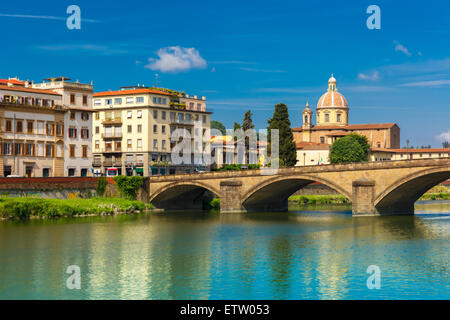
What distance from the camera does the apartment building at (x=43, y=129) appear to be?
8550 cm

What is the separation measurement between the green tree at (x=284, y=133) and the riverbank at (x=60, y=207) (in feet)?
105

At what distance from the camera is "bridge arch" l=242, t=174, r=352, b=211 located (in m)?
78.5

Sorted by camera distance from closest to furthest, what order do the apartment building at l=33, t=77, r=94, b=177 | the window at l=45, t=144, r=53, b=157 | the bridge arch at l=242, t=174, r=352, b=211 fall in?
the bridge arch at l=242, t=174, r=352, b=211, the window at l=45, t=144, r=53, b=157, the apartment building at l=33, t=77, r=94, b=177

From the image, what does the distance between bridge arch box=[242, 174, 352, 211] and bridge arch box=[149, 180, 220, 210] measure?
482 cm

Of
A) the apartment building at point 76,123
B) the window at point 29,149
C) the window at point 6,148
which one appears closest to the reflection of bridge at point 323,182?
the apartment building at point 76,123

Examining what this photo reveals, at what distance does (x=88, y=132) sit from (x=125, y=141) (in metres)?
15.3

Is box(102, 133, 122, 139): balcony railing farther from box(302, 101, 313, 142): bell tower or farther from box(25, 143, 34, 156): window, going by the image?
box(302, 101, 313, 142): bell tower

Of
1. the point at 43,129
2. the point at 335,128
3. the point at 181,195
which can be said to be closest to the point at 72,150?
the point at 43,129

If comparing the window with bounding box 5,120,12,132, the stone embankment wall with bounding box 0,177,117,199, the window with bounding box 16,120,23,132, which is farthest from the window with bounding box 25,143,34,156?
the stone embankment wall with bounding box 0,177,117,199

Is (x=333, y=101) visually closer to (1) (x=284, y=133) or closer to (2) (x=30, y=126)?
(1) (x=284, y=133)

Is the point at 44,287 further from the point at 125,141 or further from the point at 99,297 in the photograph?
the point at 125,141

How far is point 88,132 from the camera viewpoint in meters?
96.0
